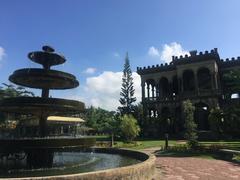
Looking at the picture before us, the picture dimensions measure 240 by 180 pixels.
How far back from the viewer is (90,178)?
23.5ft

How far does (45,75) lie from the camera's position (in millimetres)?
11109

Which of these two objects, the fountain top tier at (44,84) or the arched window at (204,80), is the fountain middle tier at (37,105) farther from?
the arched window at (204,80)

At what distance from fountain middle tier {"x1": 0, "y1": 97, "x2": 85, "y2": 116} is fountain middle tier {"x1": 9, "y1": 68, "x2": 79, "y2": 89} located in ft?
3.85

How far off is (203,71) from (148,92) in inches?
391

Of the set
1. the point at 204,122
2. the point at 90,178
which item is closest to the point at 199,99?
the point at 204,122

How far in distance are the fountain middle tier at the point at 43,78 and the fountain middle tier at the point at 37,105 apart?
3.85 ft

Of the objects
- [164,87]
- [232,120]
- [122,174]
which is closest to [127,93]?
[164,87]

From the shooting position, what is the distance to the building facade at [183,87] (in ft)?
131

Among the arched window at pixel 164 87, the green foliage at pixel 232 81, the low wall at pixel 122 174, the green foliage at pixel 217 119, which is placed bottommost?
the low wall at pixel 122 174

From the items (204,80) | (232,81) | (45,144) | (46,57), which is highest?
(204,80)

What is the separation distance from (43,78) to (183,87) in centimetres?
3603

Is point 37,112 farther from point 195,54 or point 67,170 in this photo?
point 195,54

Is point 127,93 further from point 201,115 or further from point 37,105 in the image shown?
point 37,105

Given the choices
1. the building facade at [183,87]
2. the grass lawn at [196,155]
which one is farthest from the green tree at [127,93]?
the grass lawn at [196,155]
